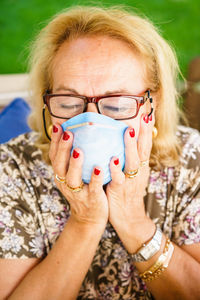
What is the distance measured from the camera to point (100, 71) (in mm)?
991

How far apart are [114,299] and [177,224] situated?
1.30ft

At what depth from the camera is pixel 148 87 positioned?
1103 millimetres

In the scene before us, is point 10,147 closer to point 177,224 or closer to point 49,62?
point 49,62

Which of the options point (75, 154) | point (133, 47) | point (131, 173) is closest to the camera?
point (75, 154)

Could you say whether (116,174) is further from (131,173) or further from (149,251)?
(149,251)

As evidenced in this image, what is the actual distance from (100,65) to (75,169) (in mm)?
378

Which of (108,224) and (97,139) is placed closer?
(97,139)

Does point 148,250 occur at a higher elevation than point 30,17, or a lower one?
lower

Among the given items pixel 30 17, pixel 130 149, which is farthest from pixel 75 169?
pixel 30 17

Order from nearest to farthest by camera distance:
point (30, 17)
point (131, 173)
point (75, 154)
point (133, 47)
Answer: point (75, 154) < point (131, 173) < point (133, 47) < point (30, 17)

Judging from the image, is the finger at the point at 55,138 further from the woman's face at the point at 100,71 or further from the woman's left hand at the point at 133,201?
the woman's left hand at the point at 133,201

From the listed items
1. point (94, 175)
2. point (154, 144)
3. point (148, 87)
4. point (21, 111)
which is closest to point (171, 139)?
point (154, 144)

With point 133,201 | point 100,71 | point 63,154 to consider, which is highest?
point 100,71

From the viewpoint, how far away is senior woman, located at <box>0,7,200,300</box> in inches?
38.8
